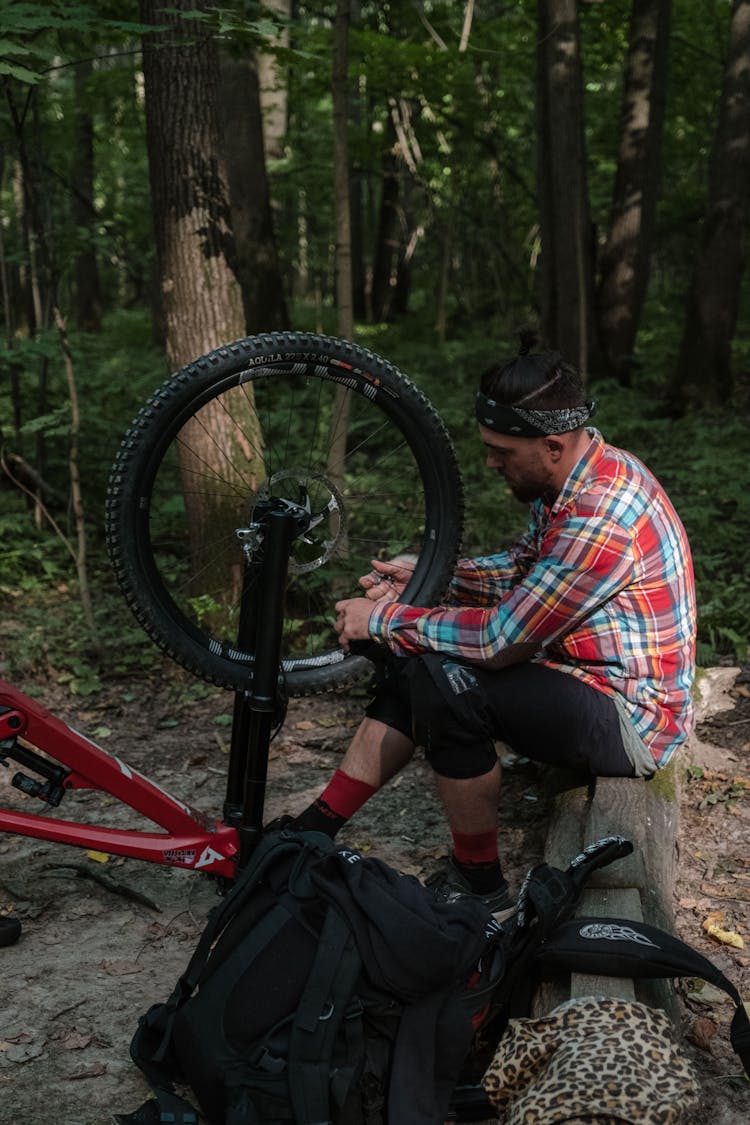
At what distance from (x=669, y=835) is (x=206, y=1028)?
1557 millimetres

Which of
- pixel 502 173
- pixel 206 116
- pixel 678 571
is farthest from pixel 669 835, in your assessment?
pixel 502 173

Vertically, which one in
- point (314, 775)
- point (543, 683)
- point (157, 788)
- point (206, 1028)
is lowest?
point (314, 775)

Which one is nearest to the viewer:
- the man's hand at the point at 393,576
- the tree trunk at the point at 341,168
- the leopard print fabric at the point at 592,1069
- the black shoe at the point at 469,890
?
the leopard print fabric at the point at 592,1069

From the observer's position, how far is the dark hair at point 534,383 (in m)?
2.89

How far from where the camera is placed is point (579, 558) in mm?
2857

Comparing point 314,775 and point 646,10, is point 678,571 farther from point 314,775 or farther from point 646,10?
point 646,10

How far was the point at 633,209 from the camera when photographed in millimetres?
10633

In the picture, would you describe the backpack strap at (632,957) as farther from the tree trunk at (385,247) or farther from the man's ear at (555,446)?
the tree trunk at (385,247)

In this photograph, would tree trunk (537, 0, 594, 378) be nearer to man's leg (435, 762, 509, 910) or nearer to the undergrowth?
the undergrowth

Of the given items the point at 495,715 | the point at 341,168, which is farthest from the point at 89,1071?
the point at 341,168

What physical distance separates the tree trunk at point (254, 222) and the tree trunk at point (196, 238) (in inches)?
194

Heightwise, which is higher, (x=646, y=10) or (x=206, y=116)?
(x=646, y=10)

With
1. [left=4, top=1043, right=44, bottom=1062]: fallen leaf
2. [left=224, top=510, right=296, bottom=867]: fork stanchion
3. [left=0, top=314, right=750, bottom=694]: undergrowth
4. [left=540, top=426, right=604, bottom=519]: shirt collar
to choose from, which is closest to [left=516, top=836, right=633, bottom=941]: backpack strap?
[left=224, top=510, right=296, bottom=867]: fork stanchion

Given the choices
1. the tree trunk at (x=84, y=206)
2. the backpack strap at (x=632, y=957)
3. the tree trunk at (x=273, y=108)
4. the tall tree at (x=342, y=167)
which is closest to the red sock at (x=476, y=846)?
the backpack strap at (x=632, y=957)
